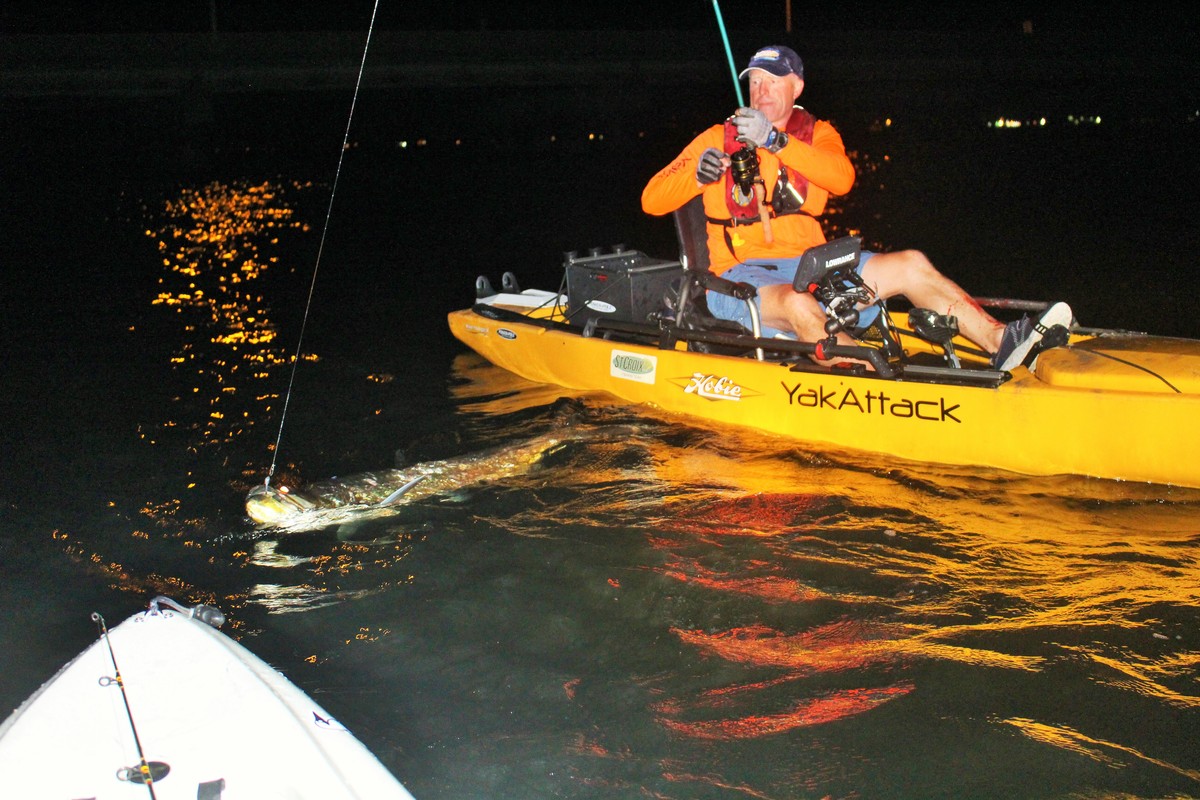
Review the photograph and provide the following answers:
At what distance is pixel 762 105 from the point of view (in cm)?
677

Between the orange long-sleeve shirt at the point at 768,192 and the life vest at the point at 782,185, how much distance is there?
39mm

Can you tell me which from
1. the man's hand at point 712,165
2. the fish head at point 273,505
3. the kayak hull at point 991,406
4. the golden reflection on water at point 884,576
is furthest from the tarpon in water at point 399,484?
the man's hand at point 712,165

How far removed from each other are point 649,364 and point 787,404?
112 cm

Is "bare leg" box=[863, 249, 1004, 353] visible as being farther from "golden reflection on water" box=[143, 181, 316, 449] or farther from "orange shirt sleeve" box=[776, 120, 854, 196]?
"golden reflection on water" box=[143, 181, 316, 449]

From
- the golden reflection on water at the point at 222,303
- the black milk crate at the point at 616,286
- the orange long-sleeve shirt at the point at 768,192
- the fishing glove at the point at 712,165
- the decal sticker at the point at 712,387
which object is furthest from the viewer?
the golden reflection on water at the point at 222,303

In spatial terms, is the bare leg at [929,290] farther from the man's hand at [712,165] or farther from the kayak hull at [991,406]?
the man's hand at [712,165]

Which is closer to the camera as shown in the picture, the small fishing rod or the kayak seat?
the small fishing rod

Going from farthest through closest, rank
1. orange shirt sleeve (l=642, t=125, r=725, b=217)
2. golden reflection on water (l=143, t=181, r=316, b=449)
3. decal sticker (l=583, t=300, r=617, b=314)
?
golden reflection on water (l=143, t=181, r=316, b=449)
decal sticker (l=583, t=300, r=617, b=314)
orange shirt sleeve (l=642, t=125, r=725, b=217)

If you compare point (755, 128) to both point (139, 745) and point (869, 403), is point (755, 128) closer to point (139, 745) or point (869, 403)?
point (869, 403)

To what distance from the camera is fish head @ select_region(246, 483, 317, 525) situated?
20.2ft

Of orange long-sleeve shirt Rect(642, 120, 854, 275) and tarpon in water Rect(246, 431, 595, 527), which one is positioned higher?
orange long-sleeve shirt Rect(642, 120, 854, 275)

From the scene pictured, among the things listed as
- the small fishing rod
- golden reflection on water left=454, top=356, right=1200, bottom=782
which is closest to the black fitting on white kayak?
the small fishing rod

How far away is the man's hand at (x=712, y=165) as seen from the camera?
6.41 m

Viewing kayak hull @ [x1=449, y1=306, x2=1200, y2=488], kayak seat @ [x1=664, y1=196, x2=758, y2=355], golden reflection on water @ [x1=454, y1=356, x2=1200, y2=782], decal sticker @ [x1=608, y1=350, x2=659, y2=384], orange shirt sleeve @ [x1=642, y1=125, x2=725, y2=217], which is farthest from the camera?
decal sticker @ [x1=608, y1=350, x2=659, y2=384]
